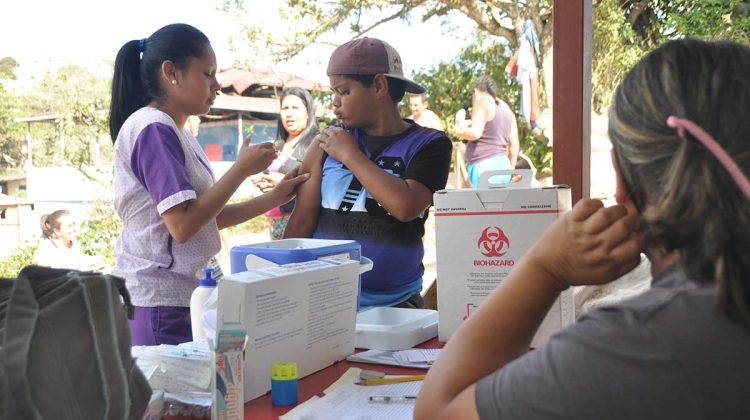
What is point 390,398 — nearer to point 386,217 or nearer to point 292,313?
point 292,313

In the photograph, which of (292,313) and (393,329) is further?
(393,329)

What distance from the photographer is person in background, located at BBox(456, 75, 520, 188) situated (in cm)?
687

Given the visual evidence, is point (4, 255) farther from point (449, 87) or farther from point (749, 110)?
point (749, 110)

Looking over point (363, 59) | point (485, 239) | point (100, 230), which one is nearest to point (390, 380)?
point (485, 239)

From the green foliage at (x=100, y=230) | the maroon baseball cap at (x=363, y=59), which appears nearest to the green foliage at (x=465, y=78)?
the green foliage at (x=100, y=230)

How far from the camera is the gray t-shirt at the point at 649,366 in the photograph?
77cm

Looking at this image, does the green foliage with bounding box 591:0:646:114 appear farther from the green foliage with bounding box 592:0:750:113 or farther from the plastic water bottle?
the plastic water bottle

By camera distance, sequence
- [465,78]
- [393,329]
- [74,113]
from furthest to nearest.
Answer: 1. [465,78]
2. [74,113]
3. [393,329]

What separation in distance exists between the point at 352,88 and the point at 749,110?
1.62 metres

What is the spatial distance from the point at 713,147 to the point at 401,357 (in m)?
1.03

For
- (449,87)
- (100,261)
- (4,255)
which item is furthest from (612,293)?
(449,87)

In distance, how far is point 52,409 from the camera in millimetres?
942

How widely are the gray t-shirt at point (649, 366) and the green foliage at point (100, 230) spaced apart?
23.5 feet

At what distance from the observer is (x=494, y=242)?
5.96 feet
